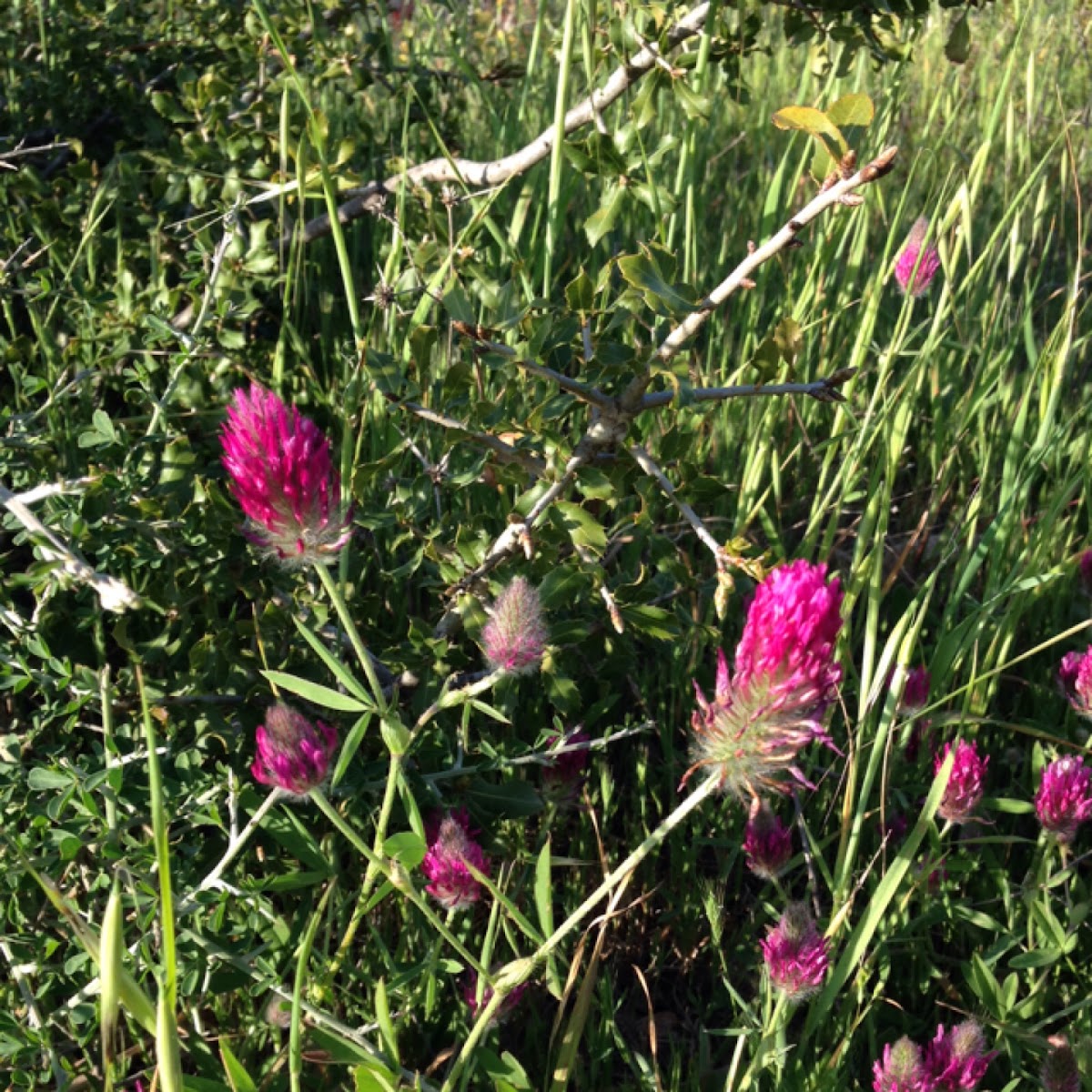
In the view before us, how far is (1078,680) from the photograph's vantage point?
152 cm

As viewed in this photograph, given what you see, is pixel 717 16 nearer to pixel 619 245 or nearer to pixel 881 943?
pixel 619 245

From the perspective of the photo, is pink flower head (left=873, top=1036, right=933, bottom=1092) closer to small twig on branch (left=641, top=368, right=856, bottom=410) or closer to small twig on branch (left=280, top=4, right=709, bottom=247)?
small twig on branch (left=641, top=368, right=856, bottom=410)

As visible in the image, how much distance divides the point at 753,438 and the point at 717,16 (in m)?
0.59

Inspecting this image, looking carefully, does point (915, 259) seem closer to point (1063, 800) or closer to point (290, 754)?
point (1063, 800)

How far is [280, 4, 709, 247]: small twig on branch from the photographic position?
1.63 meters

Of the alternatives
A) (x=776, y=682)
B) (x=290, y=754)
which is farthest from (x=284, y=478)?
(x=776, y=682)

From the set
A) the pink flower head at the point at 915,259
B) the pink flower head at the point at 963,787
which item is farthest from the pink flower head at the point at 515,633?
the pink flower head at the point at 915,259

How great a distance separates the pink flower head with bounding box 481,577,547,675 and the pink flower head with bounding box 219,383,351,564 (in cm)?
19

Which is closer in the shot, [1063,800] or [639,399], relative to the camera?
[639,399]

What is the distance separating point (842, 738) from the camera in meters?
1.66

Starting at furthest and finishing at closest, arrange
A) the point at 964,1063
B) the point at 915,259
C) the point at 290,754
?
the point at 915,259, the point at 964,1063, the point at 290,754

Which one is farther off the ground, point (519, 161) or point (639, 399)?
point (519, 161)

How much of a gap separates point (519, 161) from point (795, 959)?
1221 millimetres

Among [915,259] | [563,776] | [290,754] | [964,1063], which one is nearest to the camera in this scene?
[290,754]
